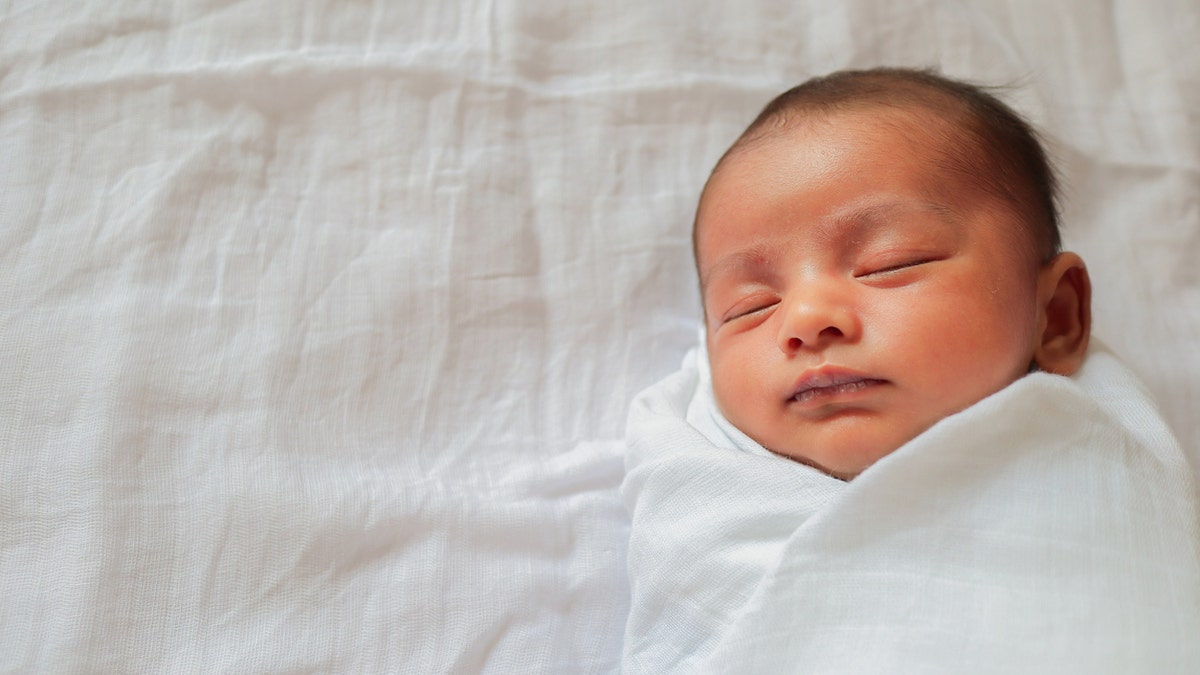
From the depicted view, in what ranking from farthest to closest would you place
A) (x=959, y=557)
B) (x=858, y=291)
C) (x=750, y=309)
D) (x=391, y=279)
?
(x=391, y=279)
(x=750, y=309)
(x=858, y=291)
(x=959, y=557)

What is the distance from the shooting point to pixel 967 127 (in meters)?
1.12

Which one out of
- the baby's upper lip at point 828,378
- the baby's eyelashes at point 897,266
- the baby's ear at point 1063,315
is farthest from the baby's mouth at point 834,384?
the baby's ear at point 1063,315

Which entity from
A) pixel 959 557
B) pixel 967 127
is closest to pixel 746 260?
pixel 967 127

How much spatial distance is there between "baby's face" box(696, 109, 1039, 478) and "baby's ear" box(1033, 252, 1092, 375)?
38 mm

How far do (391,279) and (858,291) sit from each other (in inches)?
21.5

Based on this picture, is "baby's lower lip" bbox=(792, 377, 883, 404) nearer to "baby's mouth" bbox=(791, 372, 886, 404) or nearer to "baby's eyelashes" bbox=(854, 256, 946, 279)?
"baby's mouth" bbox=(791, 372, 886, 404)

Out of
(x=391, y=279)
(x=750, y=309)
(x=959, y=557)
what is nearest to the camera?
(x=959, y=557)

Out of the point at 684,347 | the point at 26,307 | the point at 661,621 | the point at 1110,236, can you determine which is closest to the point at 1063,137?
the point at 1110,236

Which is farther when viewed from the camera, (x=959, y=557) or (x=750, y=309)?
(x=750, y=309)

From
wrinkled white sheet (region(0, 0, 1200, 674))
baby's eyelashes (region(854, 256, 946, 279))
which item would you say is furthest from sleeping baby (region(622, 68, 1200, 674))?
wrinkled white sheet (region(0, 0, 1200, 674))

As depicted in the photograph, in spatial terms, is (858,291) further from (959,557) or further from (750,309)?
(959,557)

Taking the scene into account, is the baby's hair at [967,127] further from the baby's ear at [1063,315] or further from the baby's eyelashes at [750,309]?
the baby's eyelashes at [750,309]

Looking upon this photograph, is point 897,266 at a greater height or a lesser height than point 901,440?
greater

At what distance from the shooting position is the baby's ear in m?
1.12
